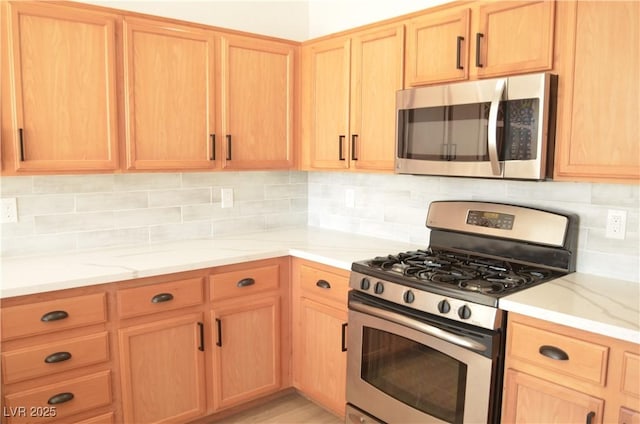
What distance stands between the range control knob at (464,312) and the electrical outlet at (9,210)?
2.14m

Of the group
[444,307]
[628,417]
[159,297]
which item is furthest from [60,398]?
[628,417]

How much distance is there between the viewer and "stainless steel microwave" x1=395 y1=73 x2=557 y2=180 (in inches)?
79.0

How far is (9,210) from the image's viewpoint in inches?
97.7

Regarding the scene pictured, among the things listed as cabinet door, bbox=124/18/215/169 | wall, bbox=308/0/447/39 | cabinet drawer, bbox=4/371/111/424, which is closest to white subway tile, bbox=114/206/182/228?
cabinet door, bbox=124/18/215/169

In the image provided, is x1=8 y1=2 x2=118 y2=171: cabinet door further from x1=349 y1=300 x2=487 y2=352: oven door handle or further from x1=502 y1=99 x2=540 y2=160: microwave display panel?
x1=502 y1=99 x2=540 y2=160: microwave display panel

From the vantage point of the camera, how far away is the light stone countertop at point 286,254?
5.63 feet

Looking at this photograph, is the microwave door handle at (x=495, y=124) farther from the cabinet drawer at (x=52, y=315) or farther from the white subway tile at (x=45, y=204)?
the white subway tile at (x=45, y=204)

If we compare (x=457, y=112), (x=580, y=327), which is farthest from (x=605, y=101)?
(x=580, y=327)

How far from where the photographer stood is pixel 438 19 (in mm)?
2365

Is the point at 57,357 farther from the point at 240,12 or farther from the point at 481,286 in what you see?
the point at 240,12

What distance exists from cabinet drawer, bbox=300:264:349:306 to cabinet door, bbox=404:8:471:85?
1041mm

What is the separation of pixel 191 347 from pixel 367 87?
1.63 meters

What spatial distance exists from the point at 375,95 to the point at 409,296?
3.73ft

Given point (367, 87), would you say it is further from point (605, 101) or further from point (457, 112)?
point (605, 101)
